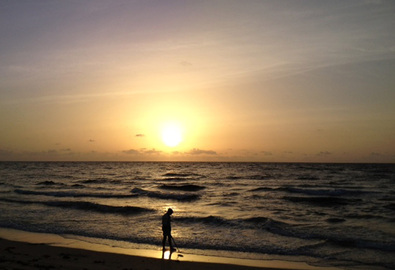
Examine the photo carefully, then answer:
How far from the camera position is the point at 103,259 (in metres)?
12.7

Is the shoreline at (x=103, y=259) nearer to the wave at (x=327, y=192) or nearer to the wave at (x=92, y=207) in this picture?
the wave at (x=92, y=207)

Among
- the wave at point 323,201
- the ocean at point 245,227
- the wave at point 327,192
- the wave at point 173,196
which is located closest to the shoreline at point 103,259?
the ocean at point 245,227

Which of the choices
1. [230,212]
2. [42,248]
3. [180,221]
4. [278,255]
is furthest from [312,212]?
[42,248]

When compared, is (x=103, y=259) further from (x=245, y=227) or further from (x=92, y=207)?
(x=92, y=207)

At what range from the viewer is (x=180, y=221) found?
21312 millimetres

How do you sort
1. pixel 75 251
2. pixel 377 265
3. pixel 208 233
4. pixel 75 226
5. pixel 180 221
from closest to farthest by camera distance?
pixel 377 265 < pixel 75 251 < pixel 208 233 < pixel 75 226 < pixel 180 221

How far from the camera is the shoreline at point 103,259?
11.7 m

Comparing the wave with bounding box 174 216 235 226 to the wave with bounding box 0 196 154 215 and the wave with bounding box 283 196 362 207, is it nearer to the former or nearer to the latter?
the wave with bounding box 0 196 154 215

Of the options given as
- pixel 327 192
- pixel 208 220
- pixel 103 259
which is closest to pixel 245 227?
pixel 208 220

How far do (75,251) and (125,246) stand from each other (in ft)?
7.44

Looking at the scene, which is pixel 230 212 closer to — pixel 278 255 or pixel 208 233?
pixel 208 233

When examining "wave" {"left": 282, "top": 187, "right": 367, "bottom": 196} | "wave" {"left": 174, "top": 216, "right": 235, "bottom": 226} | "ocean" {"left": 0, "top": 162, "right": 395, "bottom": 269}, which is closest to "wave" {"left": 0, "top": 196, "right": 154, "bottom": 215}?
"ocean" {"left": 0, "top": 162, "right": 395, "bottom": 269}

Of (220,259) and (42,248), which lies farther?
(42,248)

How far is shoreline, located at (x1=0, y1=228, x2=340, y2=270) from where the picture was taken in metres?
11.7
